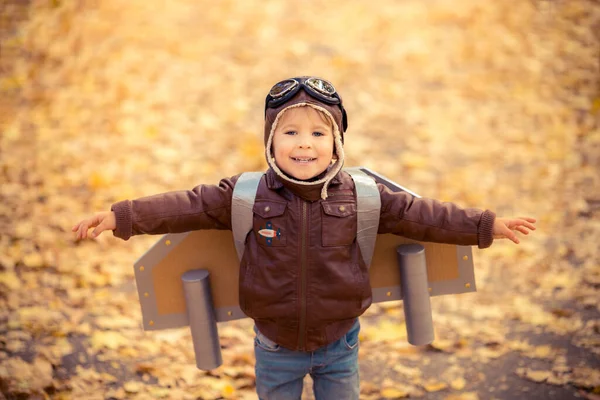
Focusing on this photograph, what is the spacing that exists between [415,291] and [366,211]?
479 millimetres

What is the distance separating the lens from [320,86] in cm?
232

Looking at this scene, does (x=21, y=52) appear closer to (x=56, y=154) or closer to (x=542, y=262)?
(x=56, y=154)

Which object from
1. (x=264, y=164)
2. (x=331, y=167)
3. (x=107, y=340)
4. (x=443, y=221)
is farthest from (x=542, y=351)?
(x=264, y=164)

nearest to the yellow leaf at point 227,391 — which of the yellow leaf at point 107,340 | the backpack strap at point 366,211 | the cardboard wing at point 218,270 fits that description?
the yellow leaf at point 107,340

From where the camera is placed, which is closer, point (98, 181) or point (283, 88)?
point (283, 88)

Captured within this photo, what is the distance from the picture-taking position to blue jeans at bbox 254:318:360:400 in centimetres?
247

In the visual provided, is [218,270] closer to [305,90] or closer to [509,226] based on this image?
[305,90]

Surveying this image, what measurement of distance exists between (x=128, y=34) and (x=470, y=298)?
213 inches

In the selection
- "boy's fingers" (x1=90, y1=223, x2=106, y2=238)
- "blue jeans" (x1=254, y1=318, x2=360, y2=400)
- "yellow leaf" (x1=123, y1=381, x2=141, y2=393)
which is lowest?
"yellow leaf" (x1=123, y1=381, x2=141, y2=393)

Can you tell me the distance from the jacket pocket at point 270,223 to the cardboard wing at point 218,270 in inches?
12.1

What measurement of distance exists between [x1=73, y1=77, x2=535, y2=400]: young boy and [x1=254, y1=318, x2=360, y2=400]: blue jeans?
59mm

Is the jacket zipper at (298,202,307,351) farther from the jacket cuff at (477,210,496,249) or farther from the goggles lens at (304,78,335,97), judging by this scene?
the jacket cuff at (477,210,496,249)

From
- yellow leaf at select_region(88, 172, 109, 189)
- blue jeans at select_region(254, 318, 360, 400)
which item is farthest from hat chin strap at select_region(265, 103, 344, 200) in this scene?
yellow leaf at select_region(88, 172, 109, 189)

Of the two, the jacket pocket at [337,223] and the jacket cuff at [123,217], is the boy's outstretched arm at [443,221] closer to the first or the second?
the jacket pocket at [337,223]
